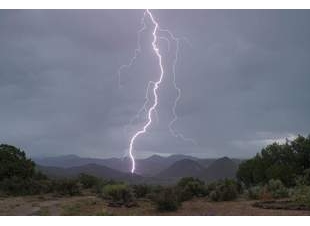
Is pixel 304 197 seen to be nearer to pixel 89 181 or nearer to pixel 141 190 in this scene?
pixel 141 190

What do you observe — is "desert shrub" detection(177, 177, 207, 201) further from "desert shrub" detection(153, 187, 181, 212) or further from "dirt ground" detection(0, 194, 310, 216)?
"desert shrub" detection(153, 187, 181, 212)

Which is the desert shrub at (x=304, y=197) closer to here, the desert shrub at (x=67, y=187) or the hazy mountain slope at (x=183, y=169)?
the desert shrub at (x=67, y=187)

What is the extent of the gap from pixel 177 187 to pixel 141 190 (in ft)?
5.21

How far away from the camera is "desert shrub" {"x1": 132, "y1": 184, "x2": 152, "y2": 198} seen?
2084cm

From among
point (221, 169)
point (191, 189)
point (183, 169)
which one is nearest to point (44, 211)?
point (191, 189)

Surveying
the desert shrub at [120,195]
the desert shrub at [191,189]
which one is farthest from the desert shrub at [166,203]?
the desert shrub at [191,189]

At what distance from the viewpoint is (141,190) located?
21062 mm

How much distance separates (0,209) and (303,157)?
15.5 m

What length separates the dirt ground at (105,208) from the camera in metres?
15.2

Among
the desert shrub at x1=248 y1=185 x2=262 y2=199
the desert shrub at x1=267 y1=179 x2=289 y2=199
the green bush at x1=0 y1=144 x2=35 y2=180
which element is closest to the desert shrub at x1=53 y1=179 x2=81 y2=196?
the green bush at x1=0 y1=144 x2=35 y2=180

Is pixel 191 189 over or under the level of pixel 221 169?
under

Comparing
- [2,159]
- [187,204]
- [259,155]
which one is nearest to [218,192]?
[187,204]

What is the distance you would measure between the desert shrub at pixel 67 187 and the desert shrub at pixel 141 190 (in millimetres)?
2363

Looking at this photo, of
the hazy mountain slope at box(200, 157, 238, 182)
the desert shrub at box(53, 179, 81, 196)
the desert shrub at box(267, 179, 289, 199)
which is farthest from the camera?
the hazy mountain slope at box(200, 157, 238, 182)
